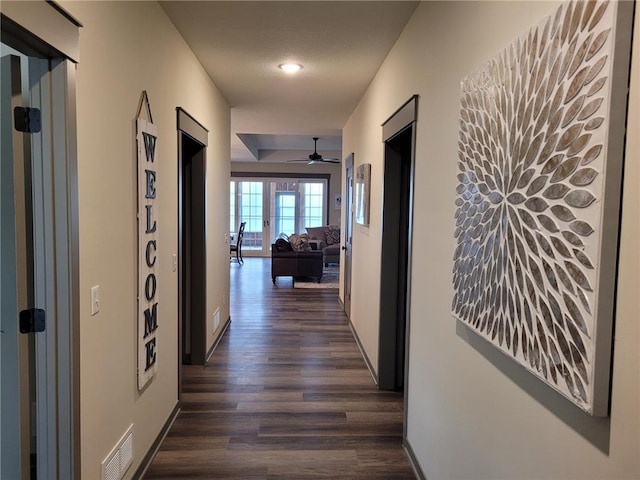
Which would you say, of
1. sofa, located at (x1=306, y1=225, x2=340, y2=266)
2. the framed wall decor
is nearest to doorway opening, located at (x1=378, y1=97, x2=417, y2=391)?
the framed wall decor

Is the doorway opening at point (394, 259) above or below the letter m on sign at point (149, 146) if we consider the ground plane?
below

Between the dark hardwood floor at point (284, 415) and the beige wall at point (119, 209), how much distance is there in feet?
1.02

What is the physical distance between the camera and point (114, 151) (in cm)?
189

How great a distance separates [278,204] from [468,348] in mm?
10127

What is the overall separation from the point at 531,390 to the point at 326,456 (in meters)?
1.64

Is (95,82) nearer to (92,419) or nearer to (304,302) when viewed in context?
(92,419)

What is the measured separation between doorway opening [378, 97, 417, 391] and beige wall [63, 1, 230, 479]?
151 cm

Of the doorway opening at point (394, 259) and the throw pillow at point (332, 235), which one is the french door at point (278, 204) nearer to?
the throw pillow at point (332, 235)

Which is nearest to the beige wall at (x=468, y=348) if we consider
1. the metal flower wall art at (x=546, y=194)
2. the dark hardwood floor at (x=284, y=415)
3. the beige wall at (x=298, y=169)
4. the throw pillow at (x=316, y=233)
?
the metal flower wall art at (x=546, y=194)

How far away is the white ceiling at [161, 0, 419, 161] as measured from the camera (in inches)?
96.6

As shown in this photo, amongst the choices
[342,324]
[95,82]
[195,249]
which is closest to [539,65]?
[95,82]

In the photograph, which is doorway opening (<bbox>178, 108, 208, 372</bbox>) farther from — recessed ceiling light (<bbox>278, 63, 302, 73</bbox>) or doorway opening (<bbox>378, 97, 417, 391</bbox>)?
doorway opening (<bbox>378, 97, 417, 391</bbox>)

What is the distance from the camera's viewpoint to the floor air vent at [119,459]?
1.90 metres

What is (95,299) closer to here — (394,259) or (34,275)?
(34,275)
